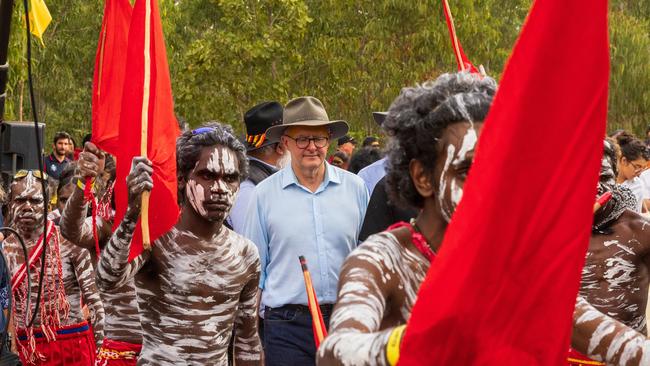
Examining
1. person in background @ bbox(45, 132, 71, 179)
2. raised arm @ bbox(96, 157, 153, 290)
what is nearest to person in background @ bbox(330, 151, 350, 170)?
person in background @ bbox(45, 132, 71, 179)

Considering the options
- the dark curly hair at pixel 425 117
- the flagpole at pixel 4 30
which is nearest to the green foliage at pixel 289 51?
the flagpole at pixel 4 30

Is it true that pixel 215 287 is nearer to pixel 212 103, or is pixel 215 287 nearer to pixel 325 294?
pixel 325 294

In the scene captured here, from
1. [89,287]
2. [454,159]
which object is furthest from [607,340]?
[89,287]

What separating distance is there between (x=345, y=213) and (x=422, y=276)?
3856 millimetres

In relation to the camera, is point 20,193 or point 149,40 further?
point 20,193

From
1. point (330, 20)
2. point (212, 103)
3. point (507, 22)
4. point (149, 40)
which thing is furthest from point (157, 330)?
point (507, 22)

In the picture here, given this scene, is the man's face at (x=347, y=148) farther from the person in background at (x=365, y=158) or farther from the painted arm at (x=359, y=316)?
the painted arm at (x=359, y=316)

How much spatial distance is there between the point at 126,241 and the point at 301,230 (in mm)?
1643

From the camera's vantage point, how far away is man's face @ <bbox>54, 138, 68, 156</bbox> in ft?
57.9

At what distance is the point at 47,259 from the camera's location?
9312 millimetres

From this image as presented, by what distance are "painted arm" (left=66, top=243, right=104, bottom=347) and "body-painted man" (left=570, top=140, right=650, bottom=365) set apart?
3.80 meters

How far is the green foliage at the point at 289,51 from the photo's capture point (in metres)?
20.8

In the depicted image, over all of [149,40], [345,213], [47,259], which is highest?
[149,40]

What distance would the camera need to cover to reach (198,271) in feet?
21.7
